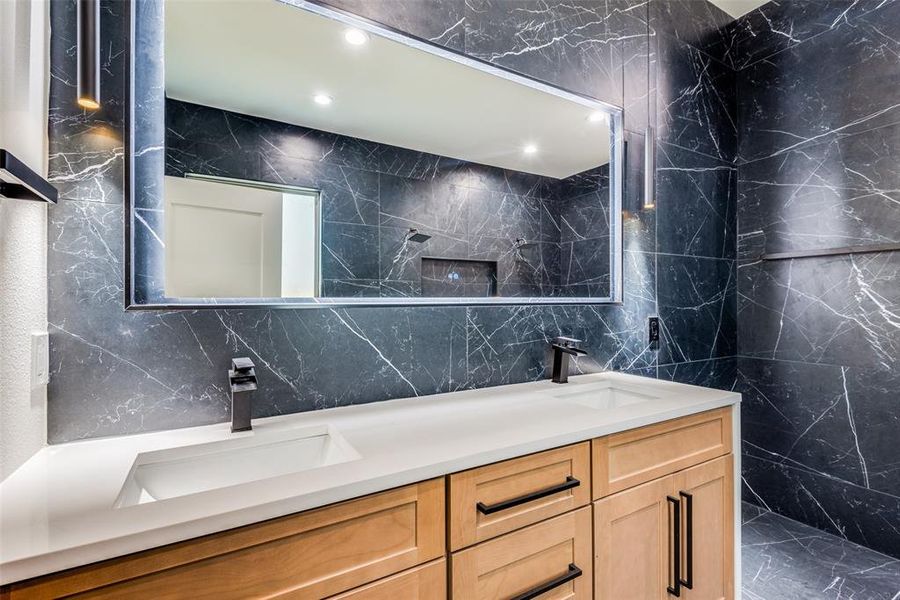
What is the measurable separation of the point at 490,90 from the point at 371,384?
1.26 m

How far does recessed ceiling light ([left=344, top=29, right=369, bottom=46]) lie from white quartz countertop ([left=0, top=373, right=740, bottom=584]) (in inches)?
48.0

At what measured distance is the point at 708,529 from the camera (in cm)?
143

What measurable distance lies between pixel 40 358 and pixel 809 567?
9.94 ft

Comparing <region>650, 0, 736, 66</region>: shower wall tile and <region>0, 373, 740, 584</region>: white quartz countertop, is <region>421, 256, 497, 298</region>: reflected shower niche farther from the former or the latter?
<region>650, 0, 736, 66</region>: shower wall tile

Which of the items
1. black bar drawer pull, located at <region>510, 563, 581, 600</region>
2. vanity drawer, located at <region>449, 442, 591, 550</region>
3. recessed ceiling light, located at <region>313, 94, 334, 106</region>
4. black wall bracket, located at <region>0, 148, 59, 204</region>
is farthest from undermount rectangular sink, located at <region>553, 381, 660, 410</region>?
black wall bracket, located at <region>0, 148, 59, 204</region>

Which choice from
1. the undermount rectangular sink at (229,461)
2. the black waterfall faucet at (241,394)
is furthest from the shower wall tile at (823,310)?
the black waterfall faucet at (241,394)

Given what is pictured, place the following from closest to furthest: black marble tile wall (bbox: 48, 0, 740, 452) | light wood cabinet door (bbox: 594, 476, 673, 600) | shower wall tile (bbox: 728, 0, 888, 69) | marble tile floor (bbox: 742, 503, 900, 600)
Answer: black marble tile wall (bbox: 48, 0, 740, 452) → light wood cabinet door (bbox: 594, 476, 673, 600) → marble tile floor (bbox: 742, 503, 900, 600) → shower wall tile (bbox: 728, 0, 888, 69)

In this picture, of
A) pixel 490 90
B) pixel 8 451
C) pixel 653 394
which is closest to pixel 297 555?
pixel 8 451

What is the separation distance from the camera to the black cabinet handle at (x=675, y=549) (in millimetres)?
1320

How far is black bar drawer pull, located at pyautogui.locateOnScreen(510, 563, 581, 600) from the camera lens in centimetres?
100

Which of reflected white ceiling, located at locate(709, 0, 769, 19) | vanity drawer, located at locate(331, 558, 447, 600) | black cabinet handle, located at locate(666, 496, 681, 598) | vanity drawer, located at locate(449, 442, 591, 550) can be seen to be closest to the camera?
vanity drawer, located at locate(331, 558, 447, 600)

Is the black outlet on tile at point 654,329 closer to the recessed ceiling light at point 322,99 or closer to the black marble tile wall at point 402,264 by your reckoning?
the black marble tile wall at point 402,264

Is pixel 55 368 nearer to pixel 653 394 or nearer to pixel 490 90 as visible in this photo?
pixel 490 90

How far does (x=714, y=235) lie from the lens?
2.46 m
